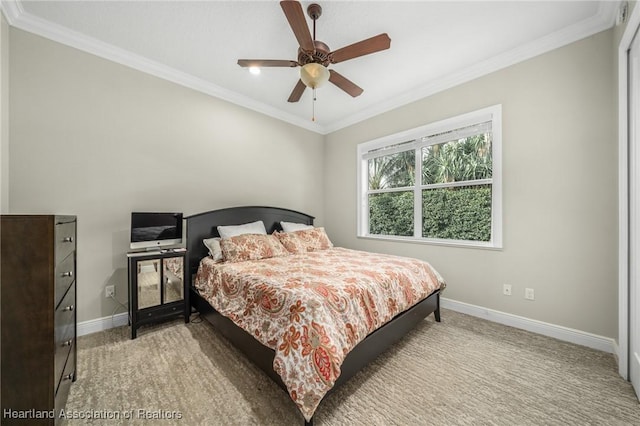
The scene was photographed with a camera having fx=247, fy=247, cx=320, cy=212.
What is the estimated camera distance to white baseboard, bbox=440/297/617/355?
212 cm

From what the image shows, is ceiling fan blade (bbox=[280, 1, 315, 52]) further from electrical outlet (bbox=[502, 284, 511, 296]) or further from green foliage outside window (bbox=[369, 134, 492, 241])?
electrical outlet (bbox=[502, 284, 511, 296])

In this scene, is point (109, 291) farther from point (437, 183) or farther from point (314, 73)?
point (437, 183)

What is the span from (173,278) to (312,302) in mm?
1843

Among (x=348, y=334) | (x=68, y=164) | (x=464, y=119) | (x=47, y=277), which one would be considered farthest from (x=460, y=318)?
(x=68, y=164)

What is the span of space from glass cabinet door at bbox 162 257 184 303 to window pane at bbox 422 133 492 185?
3185 millimetres

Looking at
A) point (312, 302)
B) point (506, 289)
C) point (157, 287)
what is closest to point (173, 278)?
point (157, 287)

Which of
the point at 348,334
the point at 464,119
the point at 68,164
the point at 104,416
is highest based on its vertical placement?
the point at 464,119

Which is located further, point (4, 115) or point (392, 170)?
point (392, 170)

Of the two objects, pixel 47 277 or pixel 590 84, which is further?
pixel 590 84

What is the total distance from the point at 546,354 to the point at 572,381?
1.17 feet

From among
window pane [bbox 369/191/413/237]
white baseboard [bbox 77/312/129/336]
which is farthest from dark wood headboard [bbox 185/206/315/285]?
window pane [bbox 369/191/413/237]

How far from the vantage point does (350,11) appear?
6.70ft

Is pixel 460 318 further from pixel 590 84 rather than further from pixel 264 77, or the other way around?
pixel 264 77

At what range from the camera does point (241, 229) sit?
318 cm
